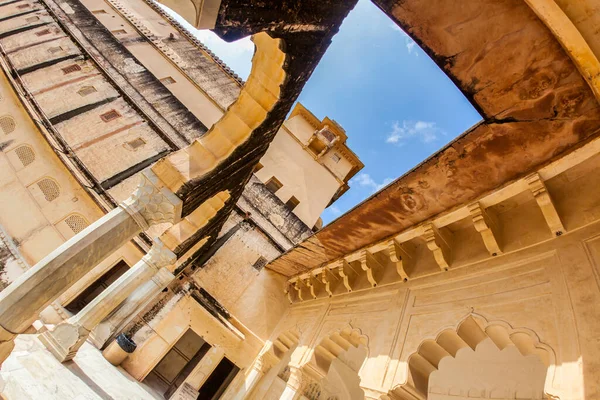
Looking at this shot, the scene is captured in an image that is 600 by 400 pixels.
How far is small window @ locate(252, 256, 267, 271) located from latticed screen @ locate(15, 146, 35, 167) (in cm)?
821

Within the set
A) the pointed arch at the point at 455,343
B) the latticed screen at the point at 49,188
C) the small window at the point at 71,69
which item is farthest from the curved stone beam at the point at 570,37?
the small window at the point at 71,69

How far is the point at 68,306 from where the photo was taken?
29.6 ft

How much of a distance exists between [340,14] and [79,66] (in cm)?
1531

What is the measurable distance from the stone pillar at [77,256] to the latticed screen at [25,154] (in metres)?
8.81

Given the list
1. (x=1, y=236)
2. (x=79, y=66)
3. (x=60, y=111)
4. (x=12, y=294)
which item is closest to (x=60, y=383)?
(x=12, y=294)

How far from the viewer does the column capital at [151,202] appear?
15.1ft

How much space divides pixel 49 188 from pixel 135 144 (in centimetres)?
305

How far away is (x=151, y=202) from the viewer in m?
4.67

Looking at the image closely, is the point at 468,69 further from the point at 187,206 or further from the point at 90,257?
the point at 90,257

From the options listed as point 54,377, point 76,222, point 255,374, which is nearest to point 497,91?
point 54,377

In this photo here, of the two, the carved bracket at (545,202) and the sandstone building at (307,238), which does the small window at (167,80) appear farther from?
→ the carved bracket at (545,202)

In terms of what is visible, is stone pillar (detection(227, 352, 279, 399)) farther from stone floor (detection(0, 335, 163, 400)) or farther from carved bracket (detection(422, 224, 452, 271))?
carved bracket (detection(422, 224, 452, 271))

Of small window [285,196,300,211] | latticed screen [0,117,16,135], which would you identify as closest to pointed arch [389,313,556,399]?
small window [285,196,300,211]

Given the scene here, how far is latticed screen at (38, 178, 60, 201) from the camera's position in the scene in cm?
990
